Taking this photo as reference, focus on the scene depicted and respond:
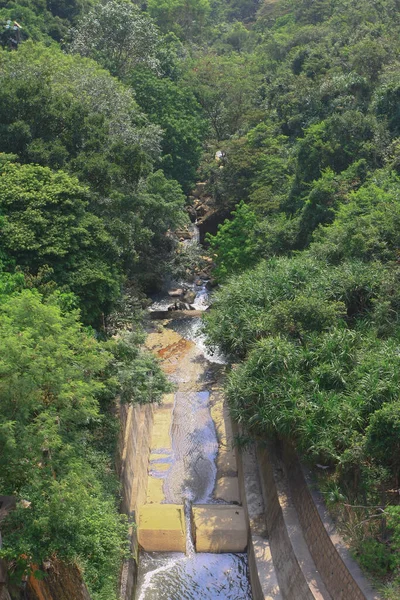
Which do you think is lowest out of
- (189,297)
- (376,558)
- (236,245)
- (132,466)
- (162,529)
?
(189,297)

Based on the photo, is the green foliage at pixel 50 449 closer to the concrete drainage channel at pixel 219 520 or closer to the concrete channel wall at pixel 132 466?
the concrete channel wall at pixel 132 466

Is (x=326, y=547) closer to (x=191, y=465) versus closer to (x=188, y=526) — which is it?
(x=188, y=526)

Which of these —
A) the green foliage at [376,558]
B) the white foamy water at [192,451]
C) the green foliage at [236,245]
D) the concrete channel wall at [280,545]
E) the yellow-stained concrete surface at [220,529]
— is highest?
the green foliage at [376,558]

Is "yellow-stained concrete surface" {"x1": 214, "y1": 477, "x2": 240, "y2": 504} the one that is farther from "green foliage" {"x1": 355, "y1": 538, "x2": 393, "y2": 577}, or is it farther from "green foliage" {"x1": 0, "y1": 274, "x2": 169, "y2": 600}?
"green foliage" {"x1": 355, "y1": 538, "x2": 393, "y2": 577}

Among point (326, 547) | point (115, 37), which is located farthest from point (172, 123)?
point (326, 547)

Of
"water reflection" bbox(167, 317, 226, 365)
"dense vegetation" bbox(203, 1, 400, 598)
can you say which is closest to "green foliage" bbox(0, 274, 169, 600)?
"dense vegetation" bbox(203, 1, 400, 598)

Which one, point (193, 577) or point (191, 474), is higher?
point (193, 577)

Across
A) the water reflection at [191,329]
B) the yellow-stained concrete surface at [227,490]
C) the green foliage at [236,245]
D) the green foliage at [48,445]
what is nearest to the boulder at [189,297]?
the water reflection at [191,329]
